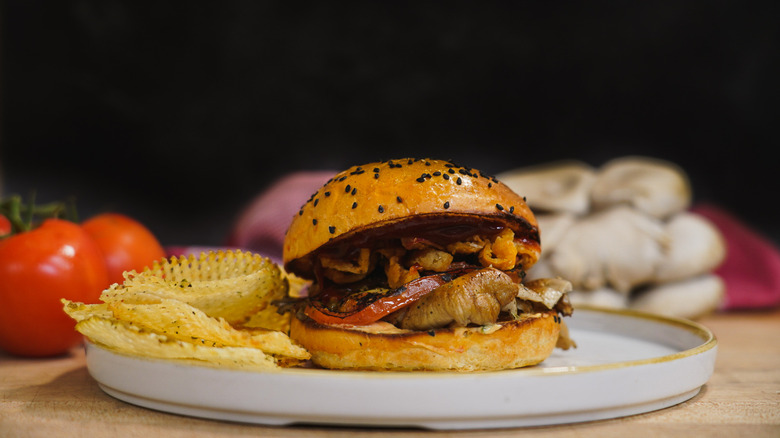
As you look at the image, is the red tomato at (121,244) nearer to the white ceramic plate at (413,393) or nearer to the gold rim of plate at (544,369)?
the gold rim of plate at (544,369)

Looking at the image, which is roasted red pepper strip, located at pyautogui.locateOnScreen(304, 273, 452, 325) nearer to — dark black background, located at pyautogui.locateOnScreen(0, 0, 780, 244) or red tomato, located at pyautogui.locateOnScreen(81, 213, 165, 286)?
red tomato, located at pyautogui.locateOnScreen(81, 213, 165, 286)

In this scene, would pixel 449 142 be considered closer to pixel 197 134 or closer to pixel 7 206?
pixel 197 134

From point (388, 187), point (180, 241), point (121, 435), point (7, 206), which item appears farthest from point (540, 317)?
point (180, 241)

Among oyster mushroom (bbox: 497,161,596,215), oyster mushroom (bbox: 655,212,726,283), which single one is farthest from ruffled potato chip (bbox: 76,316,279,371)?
oyster mushroom (bbox: 655,212,726,283)

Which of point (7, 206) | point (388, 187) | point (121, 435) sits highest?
point (388, 187)

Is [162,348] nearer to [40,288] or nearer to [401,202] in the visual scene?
[401,202]

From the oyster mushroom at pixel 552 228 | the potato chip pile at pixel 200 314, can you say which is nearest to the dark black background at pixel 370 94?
the oyster mushroom at pixel 552 228
